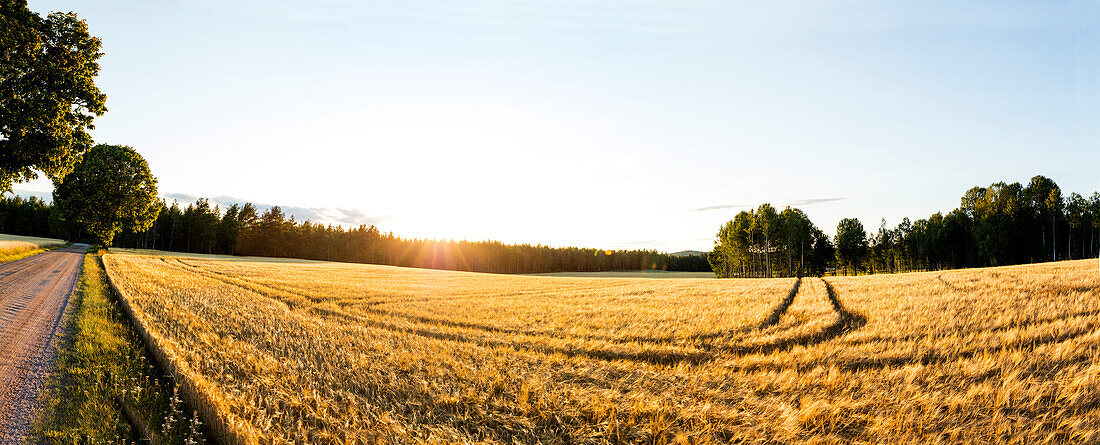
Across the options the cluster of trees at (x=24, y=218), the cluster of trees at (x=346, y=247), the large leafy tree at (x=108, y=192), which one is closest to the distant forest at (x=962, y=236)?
the cluster of trees at (x=346, y=247)

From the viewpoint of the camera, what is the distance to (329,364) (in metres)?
8.09

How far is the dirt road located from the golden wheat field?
1.68m

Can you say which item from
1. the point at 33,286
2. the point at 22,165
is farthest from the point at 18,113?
the point at 33,286

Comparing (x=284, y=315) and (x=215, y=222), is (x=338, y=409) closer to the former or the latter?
(x=284, y=315)

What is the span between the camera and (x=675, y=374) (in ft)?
27.1

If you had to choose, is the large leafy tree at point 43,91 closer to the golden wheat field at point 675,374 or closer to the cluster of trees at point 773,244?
the golden wheat field at point 675,374

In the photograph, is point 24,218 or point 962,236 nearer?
point 962,236

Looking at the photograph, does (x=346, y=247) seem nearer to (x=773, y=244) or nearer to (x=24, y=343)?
(x=773, y=244)

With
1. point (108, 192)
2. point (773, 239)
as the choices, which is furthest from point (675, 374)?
point (773, 239)

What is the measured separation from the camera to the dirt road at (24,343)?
573 centimetres

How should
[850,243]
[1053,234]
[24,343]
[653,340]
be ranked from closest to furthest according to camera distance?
[24,343] → [653,340] → [1053,234] → [850,243]

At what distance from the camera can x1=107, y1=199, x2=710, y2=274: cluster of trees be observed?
317 feet

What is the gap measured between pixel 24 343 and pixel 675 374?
512 inches

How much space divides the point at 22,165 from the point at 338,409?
26055 millimetres
